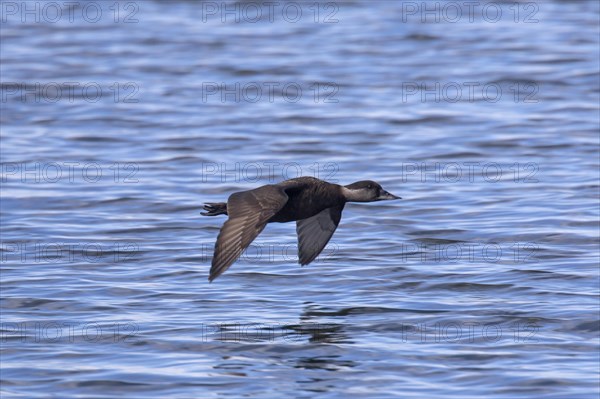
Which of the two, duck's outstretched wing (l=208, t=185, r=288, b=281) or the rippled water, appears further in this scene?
duck's outstretched wing (l=208, t=185, r=288, b=281)

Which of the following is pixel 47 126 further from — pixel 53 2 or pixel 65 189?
pixel 53 2

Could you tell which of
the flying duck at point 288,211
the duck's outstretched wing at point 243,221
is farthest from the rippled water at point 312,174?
the duck's outstretched wing at point 243,221

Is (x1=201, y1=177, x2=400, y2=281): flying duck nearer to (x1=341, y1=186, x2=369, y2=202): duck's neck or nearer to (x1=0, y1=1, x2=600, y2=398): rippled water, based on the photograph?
(x1=341, y1=186, x2=369, y2=202): duck's neck

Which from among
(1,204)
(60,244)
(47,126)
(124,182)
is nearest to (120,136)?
(47,126)

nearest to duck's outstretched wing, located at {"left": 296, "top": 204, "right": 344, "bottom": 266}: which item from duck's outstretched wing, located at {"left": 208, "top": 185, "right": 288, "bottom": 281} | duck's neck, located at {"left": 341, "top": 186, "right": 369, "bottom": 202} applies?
duck's neck, located at {"left": 341, "top": 186, "right": 369, "bottom": 202}

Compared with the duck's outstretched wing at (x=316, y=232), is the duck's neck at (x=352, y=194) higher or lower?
higher

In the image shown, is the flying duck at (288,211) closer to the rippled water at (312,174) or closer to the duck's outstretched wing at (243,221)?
the duck's outstretched wing at (243,221)

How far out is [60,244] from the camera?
14.6m

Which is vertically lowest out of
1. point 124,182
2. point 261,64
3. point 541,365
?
point 541,365

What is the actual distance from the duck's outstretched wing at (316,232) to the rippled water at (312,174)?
29cm

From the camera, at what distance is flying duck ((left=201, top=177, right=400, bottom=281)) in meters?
10.9

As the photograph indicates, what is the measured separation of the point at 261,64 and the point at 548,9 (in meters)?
8.44

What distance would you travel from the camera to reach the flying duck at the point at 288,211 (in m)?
10.9

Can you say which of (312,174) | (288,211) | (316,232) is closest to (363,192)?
(316,232)
